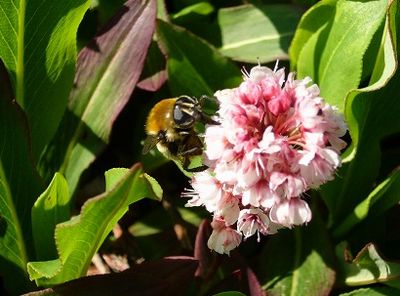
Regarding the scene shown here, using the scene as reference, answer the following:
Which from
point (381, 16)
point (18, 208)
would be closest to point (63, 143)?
point (18, 208)

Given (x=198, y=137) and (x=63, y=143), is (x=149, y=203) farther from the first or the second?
(x=198, y=137)

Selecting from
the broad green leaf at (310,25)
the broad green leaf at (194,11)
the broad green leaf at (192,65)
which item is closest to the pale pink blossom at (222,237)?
the broad green leaf at (192,65)

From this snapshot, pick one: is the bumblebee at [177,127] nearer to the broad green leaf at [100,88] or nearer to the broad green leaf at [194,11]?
the broad green leaf at [100,88]

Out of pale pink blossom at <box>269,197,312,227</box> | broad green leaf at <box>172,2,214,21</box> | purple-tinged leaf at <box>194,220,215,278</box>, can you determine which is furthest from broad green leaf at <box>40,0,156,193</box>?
pale pink blossom at <box>269,197,312,227</box>

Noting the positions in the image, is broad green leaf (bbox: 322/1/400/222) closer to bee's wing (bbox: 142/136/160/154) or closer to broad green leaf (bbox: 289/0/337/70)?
broad green leaf (bbox: 289/0/337/70)

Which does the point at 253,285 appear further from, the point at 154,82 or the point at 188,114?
the point at 154,82
